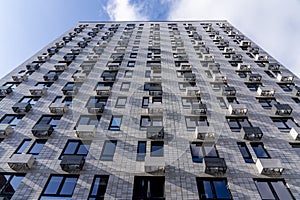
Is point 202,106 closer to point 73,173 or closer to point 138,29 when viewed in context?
point 73,173

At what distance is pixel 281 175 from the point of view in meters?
13.7

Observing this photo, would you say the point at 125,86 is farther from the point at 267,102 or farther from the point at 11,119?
the point at 267,102

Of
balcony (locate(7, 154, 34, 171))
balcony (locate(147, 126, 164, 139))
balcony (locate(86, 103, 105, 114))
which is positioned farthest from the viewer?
balcony (locate(86, 103, 105, 114))

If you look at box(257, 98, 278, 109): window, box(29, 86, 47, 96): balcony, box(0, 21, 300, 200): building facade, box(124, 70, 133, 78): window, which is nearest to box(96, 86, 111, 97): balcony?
box(0, 21, 300, 200): building facade

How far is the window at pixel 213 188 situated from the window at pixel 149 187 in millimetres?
2368

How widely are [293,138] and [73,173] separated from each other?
54.1 ft

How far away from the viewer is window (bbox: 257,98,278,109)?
66.5ft

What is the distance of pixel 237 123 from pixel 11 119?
2001 centimetres

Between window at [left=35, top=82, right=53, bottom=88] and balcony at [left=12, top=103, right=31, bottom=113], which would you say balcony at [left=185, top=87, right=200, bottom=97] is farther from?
window at [left=35, top=82, right=53, bottom=88]

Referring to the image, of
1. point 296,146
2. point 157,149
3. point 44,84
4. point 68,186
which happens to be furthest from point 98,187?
point 44,84

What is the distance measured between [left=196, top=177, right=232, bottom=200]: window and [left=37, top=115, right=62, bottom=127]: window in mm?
12797

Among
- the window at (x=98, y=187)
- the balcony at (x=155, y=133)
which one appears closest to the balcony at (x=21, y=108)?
the window at (x=98, y=187)

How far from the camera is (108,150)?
621 inches

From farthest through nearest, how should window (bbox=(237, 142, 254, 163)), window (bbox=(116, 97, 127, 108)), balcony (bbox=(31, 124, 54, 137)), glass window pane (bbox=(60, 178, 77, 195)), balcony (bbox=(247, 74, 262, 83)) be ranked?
balcony (bbox=(247, 74, 262, 83)), window (bbox=(116, 97, 127, 108)), balcony (bbox=(31, 124, 54, 137)), window (bbox=(237, 142, 254, 163)), glass window pane (bbox=(60, 178, 77, 195))
